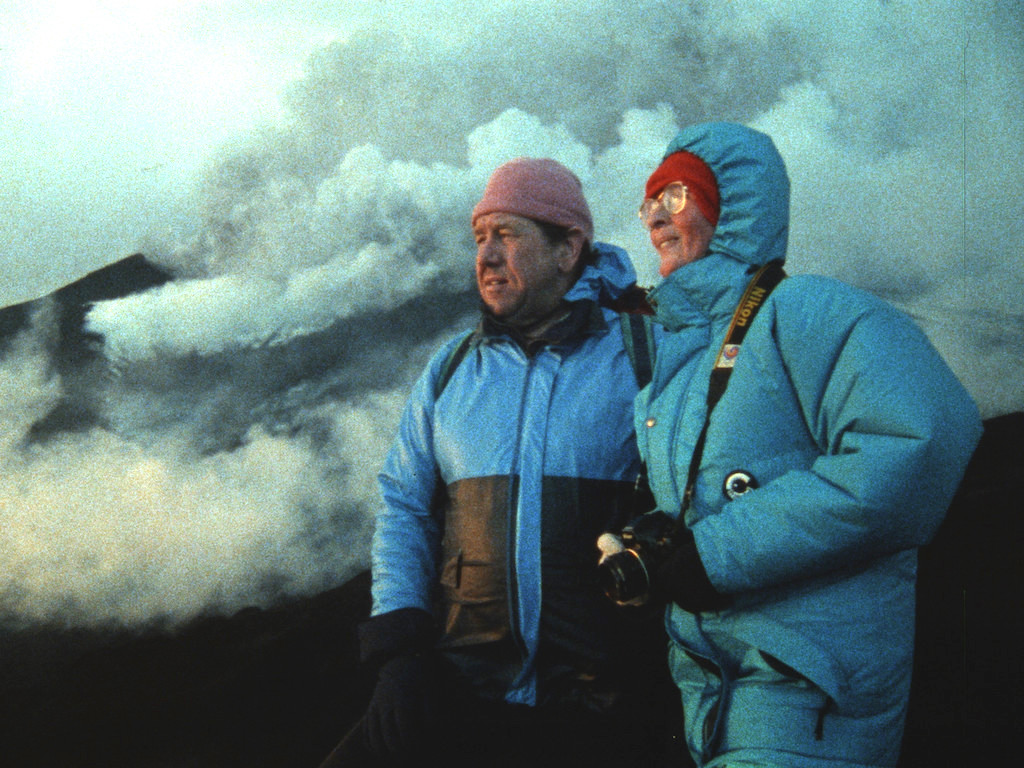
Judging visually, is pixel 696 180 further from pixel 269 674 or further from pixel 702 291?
pixel 269 674

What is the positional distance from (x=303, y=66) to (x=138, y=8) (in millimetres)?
617

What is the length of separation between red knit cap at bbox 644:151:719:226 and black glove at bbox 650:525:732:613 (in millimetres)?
613

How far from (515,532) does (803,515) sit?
73 cm

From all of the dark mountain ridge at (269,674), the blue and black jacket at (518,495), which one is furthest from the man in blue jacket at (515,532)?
the dark mountain ridge at (269,674)

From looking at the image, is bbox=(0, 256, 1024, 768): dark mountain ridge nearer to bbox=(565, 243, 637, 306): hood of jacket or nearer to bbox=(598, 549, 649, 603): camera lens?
bbox=(565, 243, 637, 306): hood of jacket

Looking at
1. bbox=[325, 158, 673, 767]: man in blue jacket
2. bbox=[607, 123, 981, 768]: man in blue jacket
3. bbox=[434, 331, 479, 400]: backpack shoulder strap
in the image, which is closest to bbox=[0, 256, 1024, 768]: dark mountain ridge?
bbox=[325, 158, 673, 767]: man in blue jacket

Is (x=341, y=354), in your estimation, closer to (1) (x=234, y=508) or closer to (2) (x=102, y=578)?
(1) (x=234, y=508)

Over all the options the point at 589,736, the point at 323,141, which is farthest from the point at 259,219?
the point at 589,736

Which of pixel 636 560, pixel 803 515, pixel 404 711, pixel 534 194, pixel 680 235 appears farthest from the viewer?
pixel 534 194

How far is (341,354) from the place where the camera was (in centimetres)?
314

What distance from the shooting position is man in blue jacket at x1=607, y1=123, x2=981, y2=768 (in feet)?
3.80

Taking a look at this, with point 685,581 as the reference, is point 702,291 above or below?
above

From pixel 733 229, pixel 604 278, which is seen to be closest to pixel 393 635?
pixel 604 278

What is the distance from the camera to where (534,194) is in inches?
81.6
